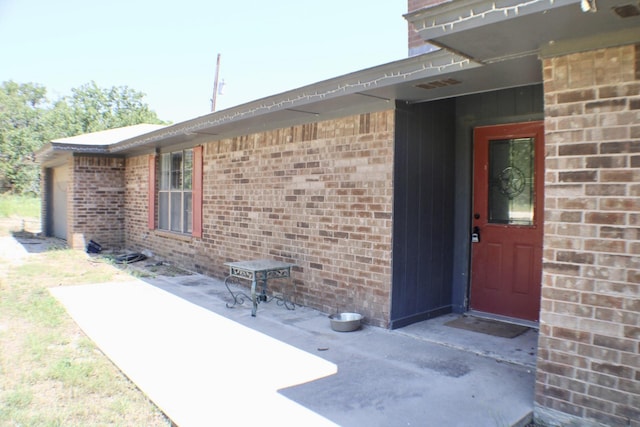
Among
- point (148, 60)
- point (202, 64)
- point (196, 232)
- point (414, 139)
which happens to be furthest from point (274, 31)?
point (414, 139)

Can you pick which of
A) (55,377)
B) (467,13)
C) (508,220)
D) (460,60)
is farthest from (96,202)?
(467,13)

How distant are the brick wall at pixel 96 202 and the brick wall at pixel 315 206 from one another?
4.96 meters

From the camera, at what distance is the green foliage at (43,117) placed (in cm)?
2880

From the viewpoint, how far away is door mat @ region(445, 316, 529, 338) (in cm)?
471

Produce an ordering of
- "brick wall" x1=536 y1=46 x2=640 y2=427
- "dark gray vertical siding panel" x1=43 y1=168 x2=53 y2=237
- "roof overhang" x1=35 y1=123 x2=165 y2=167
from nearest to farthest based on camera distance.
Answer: "brick wall" x1=536 y1=46 x2=640 y2=427 < "roof overhang" x1=35 y1=123 x2=165 y2=167 < "dark gray vertical siding panel" x1=43 y1=168 x2=53 y2=237

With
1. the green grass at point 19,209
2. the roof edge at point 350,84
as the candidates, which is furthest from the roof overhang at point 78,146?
the green grass at point 19,209

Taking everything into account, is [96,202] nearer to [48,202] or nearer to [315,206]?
[48,202]

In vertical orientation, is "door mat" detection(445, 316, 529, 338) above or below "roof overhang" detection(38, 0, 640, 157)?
below

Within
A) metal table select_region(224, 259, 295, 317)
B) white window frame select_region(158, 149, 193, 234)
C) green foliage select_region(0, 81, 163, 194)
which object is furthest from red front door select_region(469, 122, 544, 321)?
green foliage select_region(0, 81, 163, 194)

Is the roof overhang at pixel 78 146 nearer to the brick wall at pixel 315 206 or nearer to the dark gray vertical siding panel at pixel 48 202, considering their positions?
the dark gray vertical siding panel at pixel 48 202

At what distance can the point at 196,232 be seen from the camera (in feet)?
27.7

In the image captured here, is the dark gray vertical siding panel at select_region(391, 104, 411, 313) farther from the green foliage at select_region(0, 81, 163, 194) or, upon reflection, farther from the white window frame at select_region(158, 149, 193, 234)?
the green foliage at select_region(0, 81, 163, 194)

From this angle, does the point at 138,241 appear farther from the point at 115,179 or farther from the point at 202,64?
the point at 202,64

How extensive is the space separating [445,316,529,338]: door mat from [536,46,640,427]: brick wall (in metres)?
1.78
